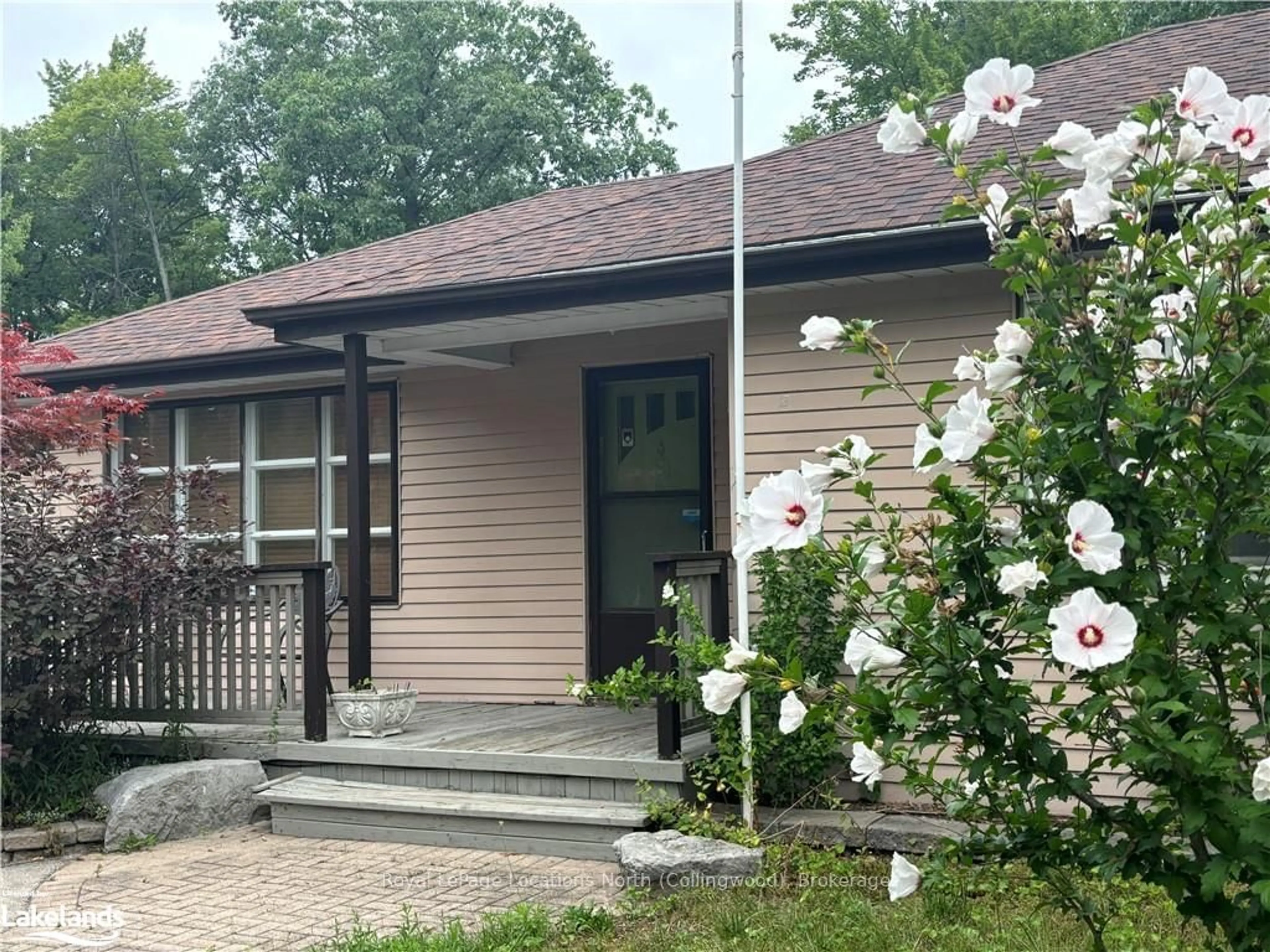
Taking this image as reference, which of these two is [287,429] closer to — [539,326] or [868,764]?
[539,326]

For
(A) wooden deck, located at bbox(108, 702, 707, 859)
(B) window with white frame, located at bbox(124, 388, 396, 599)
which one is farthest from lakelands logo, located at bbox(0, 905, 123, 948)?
(B) window with white frame, located at bbox(124, 388, 396, 599)

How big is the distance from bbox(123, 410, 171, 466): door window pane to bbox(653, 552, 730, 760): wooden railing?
18.2 ft

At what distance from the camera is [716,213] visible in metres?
8.11

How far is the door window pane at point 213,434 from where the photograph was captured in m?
10.5

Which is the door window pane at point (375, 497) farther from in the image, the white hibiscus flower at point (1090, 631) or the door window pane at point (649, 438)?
the white hibiscus flower at point (1090, 631)

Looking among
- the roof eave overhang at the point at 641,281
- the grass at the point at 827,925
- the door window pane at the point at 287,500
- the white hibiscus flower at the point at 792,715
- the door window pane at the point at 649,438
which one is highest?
the roof eave overhang at the point at 641,281

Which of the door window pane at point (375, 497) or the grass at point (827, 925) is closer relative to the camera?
the grass at point (827, 925)

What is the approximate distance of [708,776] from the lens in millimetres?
6500

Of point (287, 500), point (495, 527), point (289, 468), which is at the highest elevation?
point (289, 468)

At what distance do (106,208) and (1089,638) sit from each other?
37798 mm

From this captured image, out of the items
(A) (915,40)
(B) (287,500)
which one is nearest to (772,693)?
(B) (287,500)

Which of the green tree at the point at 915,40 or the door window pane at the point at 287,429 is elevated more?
the green tree at the point at 915,40

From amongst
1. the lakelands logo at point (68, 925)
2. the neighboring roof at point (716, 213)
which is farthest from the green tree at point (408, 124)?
the lakelands logo at point (68, 925)

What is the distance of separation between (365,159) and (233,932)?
30.0m
